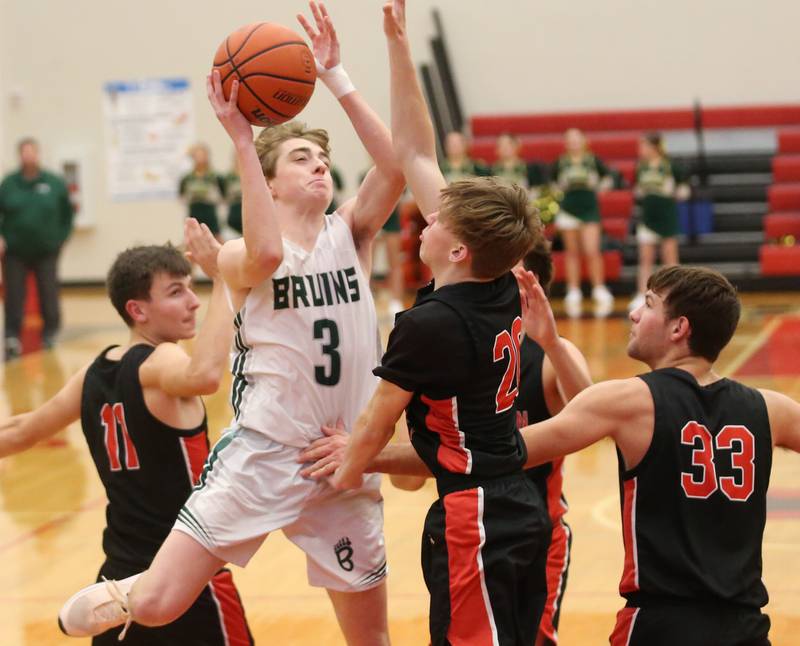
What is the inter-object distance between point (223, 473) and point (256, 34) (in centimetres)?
125

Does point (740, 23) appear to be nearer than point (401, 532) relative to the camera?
No

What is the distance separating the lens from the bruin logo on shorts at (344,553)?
3.69 m

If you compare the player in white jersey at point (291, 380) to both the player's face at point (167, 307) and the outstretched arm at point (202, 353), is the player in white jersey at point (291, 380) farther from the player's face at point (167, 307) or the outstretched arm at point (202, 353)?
the player's face at point (167, 307)

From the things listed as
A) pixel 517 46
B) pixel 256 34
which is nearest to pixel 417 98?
pixel 256 34

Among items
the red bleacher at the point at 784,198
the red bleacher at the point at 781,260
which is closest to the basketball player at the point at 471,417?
the red bleacher at the point at 781,260

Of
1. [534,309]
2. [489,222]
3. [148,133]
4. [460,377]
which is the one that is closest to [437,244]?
[489,222]

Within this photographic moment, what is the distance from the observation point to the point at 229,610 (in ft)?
12.8

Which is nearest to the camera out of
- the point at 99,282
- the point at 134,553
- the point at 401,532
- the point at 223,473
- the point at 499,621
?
the point at 499,621

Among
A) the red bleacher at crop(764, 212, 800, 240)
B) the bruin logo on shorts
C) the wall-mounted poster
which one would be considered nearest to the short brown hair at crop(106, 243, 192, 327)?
the bruin logo on shorts

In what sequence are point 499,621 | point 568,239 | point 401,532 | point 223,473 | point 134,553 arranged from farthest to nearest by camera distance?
point 568,239, point 401,532, point 134,553, point 223,473, point 499,621

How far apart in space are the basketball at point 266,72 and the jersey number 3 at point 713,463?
56.0 inches

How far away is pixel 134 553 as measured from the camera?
12.9 feet

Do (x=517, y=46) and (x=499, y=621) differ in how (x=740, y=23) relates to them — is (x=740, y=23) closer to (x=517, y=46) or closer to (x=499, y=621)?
(x=517, y=46)

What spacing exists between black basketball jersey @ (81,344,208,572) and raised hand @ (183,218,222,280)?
0.36m
